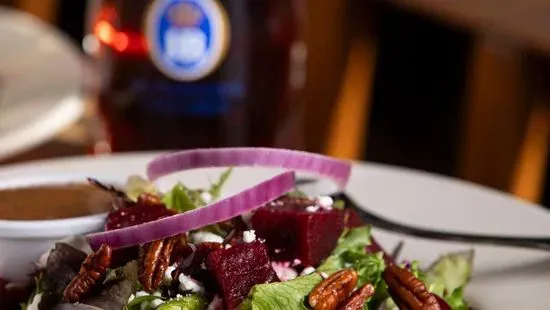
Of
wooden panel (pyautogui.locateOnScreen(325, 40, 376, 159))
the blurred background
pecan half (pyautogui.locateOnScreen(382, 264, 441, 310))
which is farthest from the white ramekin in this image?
wooden panel (pyautogui.locateOnScreen(325, 40, 376, 159))

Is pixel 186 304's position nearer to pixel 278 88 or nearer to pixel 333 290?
pixel 333 290

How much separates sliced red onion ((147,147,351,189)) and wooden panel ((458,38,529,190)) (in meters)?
0.94

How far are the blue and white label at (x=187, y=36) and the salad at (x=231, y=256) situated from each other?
397mm

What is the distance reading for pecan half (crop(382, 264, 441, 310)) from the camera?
674mm

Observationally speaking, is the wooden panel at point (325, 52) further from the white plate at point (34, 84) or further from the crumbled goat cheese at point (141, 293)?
the crumbled goat cheese at point (141, 293)

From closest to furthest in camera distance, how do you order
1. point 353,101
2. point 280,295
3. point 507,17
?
point 280,295, point 507,17, point 353,101

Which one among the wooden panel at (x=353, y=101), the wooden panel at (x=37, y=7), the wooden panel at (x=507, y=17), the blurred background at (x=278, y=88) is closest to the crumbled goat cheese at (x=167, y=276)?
the blurred background at (x=278, y=88)

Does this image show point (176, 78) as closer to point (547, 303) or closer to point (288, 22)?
point (288, 22)

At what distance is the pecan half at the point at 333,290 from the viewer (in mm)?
644

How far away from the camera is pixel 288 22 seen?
4.22ft

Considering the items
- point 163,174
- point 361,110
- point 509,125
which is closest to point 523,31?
point 509,125

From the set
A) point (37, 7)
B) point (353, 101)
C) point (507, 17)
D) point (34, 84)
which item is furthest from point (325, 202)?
point (37, 7)

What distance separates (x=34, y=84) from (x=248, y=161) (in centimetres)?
69

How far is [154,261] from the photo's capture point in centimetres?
67
